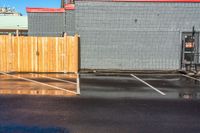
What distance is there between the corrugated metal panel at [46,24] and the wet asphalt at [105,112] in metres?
14.7

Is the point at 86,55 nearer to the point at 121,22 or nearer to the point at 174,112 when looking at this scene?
the point at 121,22

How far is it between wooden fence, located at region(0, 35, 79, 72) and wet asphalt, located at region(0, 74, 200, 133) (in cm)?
867

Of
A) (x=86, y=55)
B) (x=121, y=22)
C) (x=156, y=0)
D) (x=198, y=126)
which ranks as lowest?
(x=198, y=126)

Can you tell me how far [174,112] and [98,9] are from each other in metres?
15.6

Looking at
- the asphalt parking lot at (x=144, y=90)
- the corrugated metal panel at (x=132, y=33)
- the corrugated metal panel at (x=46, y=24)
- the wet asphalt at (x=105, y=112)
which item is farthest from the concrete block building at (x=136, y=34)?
the wet asphalt at (x=105, y=112)

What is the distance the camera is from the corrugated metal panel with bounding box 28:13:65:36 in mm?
28375

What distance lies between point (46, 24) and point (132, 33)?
7.59 m

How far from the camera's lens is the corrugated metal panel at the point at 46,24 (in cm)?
2838

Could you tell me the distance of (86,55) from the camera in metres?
24.9

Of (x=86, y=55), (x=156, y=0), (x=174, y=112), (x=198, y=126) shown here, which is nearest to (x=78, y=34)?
(x=86, y=55)

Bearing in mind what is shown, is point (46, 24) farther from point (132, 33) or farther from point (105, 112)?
point (105, 112)

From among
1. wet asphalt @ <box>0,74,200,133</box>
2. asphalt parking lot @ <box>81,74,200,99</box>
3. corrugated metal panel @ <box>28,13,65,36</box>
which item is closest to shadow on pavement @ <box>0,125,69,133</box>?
wet asphalt @ <box>0,74,200,133</box>

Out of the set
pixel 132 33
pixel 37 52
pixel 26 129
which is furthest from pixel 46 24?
pixel 26 129

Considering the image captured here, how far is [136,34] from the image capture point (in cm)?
2486
